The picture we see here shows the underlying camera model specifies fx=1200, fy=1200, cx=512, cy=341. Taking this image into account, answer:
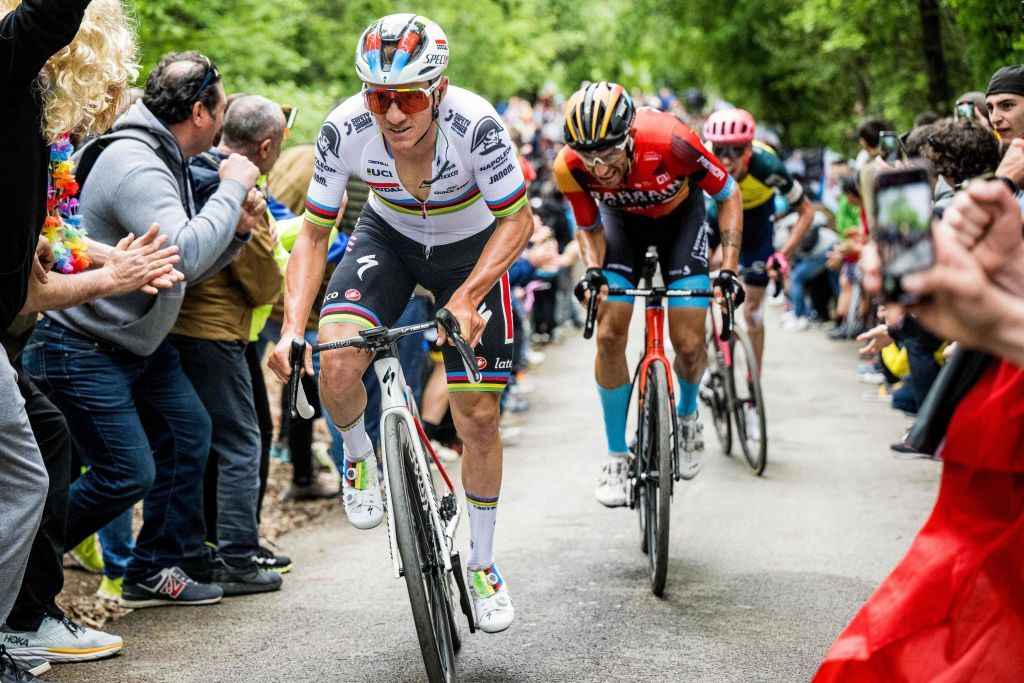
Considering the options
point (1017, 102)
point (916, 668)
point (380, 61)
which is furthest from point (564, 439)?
point (916, 668)

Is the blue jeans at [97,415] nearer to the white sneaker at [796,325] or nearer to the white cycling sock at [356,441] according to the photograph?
the white cycling sock at [356,441]

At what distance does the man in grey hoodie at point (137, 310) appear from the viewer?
17.4 feet

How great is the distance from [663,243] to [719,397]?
2711 mm

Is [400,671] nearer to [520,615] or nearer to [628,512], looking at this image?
[520,615]

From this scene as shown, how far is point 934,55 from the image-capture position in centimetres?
1257

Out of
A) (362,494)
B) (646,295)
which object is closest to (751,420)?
(646,295)

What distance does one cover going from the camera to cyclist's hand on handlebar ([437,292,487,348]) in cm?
430

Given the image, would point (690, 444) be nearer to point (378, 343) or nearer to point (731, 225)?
point (731, 225)

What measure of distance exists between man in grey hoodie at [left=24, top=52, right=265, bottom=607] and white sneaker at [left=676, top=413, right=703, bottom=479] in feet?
9.02

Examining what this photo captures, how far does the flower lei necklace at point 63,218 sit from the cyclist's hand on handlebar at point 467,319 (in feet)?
5.00

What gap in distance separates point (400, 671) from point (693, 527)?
9.21ft

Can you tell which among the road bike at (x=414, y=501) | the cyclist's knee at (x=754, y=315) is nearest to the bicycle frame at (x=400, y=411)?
the road bike at (x=414, y=501)

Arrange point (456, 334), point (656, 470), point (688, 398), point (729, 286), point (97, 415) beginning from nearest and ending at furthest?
point (456, 334)
point (97, 415)
point (656, 470)
point (729, 286)
point (688, 398)

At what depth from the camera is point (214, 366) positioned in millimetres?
6066
